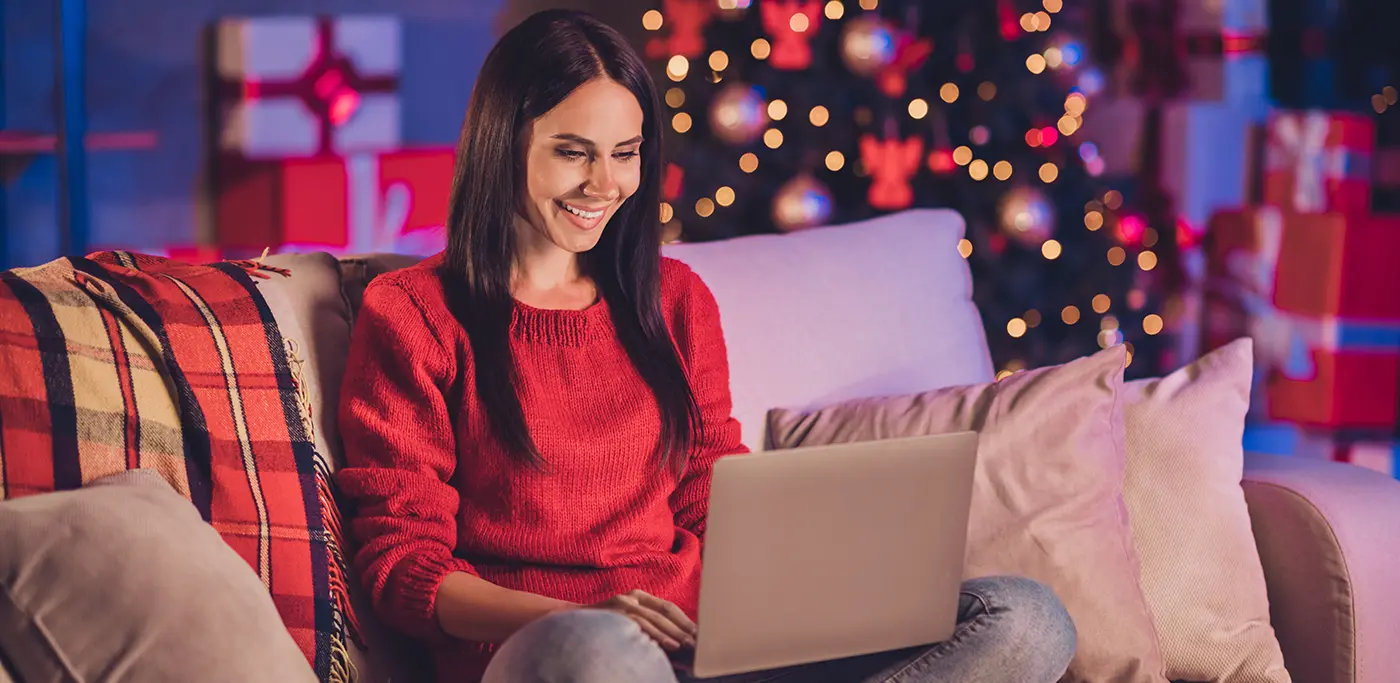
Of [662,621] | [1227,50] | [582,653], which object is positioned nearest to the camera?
[582,653]

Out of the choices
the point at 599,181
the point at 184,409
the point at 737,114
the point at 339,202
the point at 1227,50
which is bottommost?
the point at 184,409

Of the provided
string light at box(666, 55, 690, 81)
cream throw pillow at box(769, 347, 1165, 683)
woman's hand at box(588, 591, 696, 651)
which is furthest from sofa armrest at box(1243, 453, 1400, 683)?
string light at box(666, 55, 690, 81)

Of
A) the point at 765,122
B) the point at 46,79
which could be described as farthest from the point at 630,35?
the point at 46,79

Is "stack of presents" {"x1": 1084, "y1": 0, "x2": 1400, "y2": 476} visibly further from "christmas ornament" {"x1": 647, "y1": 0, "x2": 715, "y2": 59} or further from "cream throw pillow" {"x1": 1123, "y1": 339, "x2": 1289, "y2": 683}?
"cream throw pillow" {"x1": 1123, "y1": 339, "x2": 1289, "y2": 683}

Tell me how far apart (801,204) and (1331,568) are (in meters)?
1.74

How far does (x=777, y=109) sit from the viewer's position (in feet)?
10.8

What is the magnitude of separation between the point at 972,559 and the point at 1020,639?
289 mm

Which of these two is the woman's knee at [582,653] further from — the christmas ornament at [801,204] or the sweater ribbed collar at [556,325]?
the christmas ornament at [801,204]

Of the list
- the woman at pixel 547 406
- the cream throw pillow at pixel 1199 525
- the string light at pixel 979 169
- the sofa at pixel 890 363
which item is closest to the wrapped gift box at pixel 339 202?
the string light at pixel 979 169

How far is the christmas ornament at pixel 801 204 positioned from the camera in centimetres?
327

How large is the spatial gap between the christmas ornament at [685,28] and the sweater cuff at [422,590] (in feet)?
6.84

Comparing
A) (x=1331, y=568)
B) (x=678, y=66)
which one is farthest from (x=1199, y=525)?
(x=678, y=66)

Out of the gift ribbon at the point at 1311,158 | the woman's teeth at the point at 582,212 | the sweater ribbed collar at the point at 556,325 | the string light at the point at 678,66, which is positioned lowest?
the sweater ribbed collar at the point at 556,325

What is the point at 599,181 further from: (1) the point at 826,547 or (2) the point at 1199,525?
(2) the point at 1199,525
